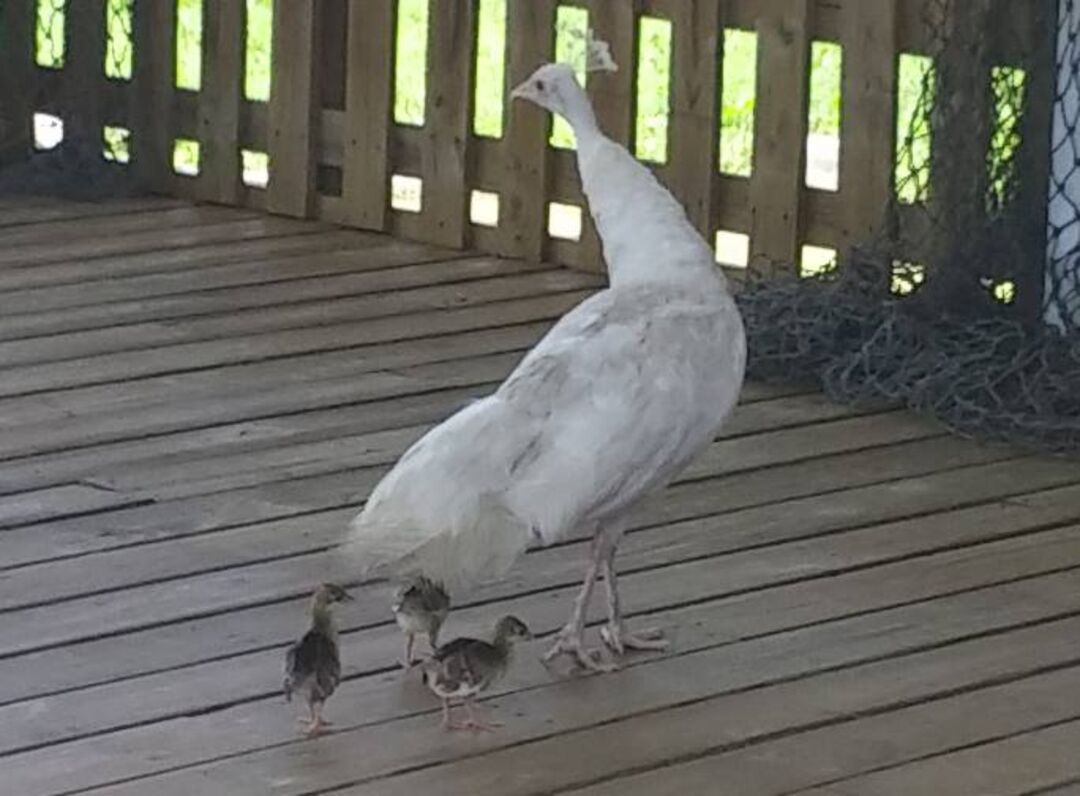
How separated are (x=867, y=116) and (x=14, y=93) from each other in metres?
2.84

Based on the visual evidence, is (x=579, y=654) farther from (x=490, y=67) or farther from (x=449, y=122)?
(x=490, y=67)

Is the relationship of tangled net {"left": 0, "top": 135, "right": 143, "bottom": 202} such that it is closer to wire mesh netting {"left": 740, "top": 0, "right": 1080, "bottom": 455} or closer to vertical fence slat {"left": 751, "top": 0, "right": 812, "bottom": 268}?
vertical fence slat {"left": 751, "top": 0, "right": 812, "bottom": 268}

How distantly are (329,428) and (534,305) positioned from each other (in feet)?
4.23

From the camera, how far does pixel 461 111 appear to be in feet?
25.1

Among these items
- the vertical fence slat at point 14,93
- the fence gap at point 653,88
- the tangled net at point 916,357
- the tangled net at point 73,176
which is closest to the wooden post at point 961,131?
the tangled net at point 916,357

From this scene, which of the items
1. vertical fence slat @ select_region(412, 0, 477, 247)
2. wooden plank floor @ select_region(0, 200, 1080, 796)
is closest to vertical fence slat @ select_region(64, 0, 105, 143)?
vertical fence slat @ select_region(412, 0, 477, 247)

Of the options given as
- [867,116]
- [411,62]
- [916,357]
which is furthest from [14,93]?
[916,357]

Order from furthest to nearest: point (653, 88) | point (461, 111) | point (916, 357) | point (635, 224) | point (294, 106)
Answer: point (294, 106) < point (653, 88) < point (461, 111) < point (916, 357) < point (635, 224)

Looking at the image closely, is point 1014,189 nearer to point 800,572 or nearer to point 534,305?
point 534,305

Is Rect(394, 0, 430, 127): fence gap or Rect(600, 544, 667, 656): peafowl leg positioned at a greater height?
Rect(394, 0, 430, 127): fence gap

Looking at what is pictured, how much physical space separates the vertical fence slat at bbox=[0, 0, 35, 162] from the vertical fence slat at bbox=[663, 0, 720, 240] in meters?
2.23

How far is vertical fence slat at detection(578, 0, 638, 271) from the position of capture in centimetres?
728

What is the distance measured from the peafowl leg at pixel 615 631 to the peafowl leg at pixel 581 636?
23 mm

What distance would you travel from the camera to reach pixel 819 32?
6.94 metres
